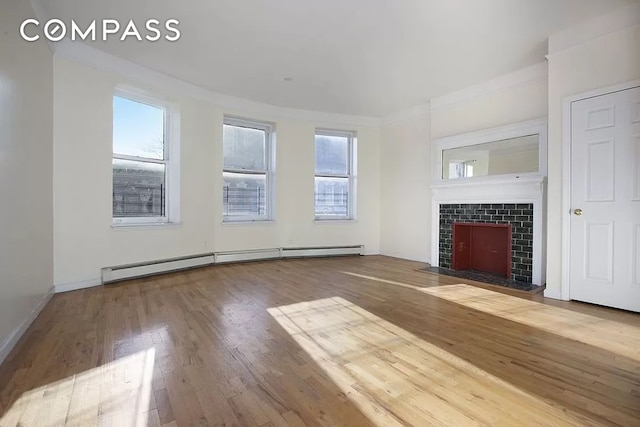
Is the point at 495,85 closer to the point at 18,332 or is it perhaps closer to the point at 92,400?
the point at 92,400

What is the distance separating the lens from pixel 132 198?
430 centimetres

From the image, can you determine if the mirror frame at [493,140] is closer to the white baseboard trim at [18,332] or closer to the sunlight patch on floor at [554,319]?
the sunlight patch on floor at [554,319]

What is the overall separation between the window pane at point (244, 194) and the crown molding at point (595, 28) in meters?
4.52

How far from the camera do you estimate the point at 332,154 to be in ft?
21.2

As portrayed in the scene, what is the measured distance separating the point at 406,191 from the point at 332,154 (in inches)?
65.7

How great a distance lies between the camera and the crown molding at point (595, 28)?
293 centimetres

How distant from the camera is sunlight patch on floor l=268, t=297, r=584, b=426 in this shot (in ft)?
4.83

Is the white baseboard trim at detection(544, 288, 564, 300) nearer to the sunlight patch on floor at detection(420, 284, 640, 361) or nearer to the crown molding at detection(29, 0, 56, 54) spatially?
the sunlight patch on floor at detection(420, 284, 640, 361)

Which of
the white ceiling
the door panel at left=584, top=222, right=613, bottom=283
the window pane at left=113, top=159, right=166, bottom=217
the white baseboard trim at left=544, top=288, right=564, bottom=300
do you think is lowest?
the white baseboard trim at left=544, top=288, right=564, bottom=300

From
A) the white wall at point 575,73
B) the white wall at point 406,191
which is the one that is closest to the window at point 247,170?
the white wall at point 406,191

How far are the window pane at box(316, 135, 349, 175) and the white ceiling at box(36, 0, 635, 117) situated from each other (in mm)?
1466

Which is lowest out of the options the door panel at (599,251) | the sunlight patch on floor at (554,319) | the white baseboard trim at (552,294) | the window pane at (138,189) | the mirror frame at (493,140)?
the sunlight patch on floor at (554,319)

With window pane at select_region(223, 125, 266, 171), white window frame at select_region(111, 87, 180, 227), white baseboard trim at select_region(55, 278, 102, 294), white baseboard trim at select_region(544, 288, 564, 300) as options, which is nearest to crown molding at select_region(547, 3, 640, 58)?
white baseboard trim at select_region(544, 288, 564, 300)

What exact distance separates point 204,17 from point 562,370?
399 centimetres
